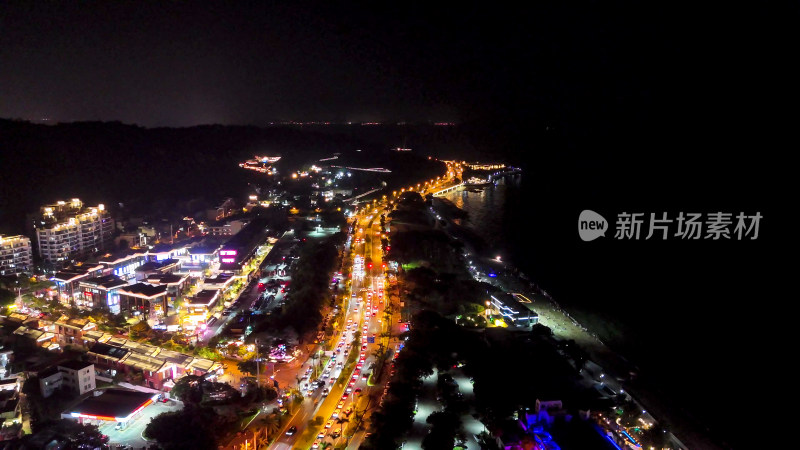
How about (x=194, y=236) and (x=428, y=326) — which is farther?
(x=194, y=236)

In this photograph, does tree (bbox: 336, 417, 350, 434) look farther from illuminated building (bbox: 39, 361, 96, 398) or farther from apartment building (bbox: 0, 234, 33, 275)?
apartment building (bbox: 0, 234, 33, 275)

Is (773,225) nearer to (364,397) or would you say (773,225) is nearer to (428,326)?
(428,326)

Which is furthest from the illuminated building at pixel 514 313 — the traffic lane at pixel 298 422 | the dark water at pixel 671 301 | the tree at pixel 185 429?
the tree at pixel 185 429

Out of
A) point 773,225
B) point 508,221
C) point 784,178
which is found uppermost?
point 784,178

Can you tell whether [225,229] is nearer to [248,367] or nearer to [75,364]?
[75,364]

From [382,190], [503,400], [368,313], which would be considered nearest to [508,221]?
[382,190]

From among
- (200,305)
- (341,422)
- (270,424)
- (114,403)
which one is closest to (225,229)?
(200,305)

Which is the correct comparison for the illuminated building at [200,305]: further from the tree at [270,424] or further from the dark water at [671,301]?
the dark water at [671,301]

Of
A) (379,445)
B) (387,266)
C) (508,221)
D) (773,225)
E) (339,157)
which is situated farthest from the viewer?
(339,157)
